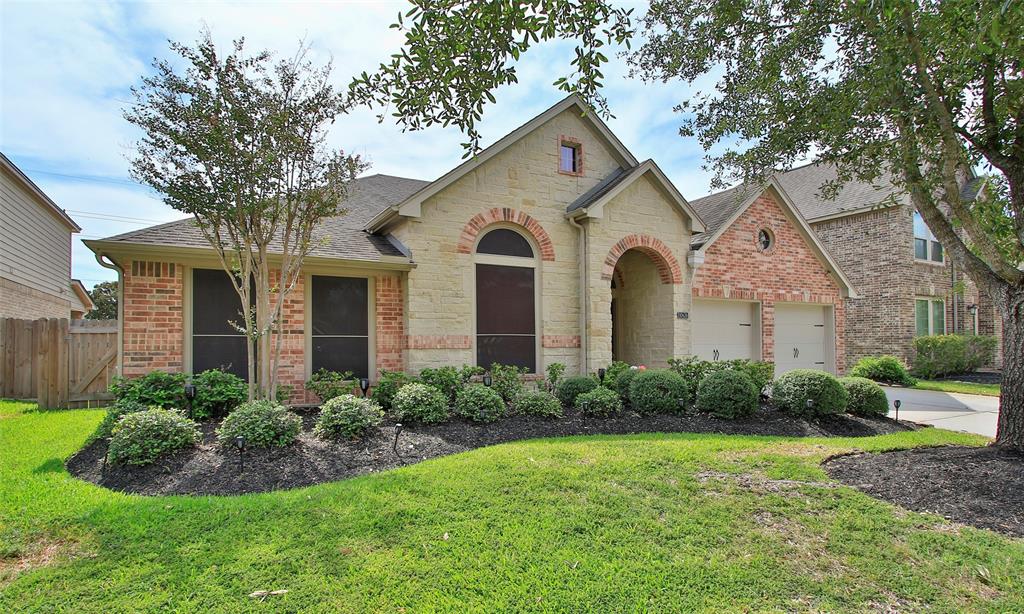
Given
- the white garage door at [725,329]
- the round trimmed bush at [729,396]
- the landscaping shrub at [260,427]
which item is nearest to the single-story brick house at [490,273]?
the white garage door at [725,329]

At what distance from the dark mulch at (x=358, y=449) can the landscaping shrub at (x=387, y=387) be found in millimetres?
1101

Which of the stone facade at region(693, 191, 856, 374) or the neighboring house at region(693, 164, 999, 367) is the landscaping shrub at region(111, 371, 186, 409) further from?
the neighboring house at region(693, 164, 999, 367)

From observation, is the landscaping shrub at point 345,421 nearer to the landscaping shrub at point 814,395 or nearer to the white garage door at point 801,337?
the landscaping shrub at point 814,395

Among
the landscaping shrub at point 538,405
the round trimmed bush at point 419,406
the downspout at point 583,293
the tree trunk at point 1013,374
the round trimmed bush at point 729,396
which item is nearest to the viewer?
the tree trunk at point 1013,374

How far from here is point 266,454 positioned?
5.88 m

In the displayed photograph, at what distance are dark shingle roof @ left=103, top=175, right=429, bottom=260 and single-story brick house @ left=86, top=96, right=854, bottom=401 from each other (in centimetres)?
4

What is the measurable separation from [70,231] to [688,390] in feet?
74.8

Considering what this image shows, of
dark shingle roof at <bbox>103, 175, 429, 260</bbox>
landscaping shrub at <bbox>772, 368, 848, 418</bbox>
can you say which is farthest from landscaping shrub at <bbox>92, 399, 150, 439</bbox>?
landscaping shrub at <bbox>772, 368, 848, 418</bbox>

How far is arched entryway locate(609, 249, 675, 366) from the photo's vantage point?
12.2 meters

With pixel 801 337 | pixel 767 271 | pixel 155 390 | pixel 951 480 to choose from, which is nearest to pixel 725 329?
pixel 767 271

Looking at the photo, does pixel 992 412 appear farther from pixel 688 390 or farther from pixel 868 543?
pixel 868 543

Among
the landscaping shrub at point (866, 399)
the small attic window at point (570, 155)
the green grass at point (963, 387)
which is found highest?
the small attic window at point (570, 155)

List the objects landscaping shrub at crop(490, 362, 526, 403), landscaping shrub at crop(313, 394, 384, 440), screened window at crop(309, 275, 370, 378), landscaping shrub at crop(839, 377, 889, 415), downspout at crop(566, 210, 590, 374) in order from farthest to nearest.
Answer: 1. downspout at crop(566, 210, 590, 374)
2. screened window at crop(309, 275, 370, 378)
3. landscaping shrub at crop(839, 377, 889, 415)
4. landscaping shrub at crop(490, 362, 526, 403)
5. landscaping shrub at crop(313, 394, 384, 440)

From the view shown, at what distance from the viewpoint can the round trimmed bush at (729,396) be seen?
28.0 ft
